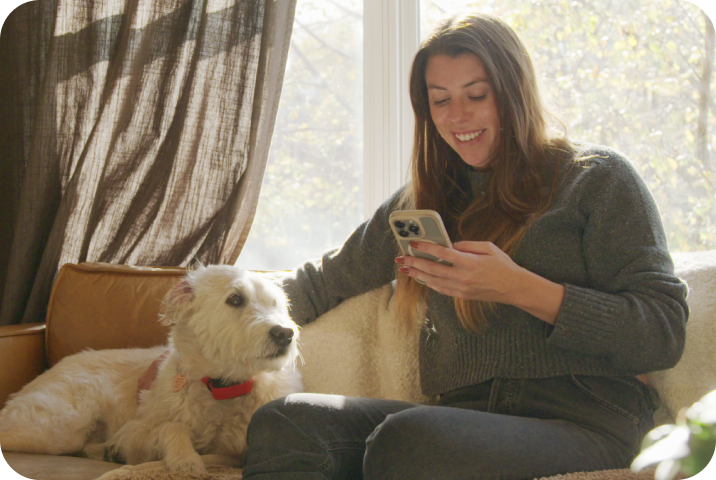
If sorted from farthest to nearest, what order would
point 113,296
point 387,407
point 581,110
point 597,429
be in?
point 581,110 → point 113,296 → point 387,407 → point 597,429

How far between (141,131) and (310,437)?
5.38 feet

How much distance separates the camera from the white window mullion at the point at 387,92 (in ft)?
7.60

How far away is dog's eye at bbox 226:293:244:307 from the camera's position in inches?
57.6

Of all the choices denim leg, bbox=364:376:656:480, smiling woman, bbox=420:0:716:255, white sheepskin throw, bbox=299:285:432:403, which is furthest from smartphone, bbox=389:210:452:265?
smiling woman, bbox=420:0:716:255

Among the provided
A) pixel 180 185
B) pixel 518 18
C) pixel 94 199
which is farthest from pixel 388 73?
pixel 94 199

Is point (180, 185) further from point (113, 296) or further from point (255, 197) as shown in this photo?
point (113, 296)

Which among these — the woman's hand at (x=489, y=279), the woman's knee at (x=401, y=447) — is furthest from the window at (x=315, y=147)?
the woman's knee at (x=401, y=447)

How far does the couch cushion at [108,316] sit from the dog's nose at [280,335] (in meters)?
0.70

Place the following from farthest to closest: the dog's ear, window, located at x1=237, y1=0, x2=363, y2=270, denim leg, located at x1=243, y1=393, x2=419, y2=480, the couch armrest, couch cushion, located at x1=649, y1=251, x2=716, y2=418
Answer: window, located at x1=237, y1=0, x2=363, y2=270 < the couch armrest < the dog's ear < couch cushion, located at x1=649, y1=251, x2=716, y2=418 < denim leg, located at x1=243, y1=393, x2=419, y2=480

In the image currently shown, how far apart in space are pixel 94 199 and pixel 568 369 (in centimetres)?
195

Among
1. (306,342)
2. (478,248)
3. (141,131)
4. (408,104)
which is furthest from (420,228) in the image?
(141,131)

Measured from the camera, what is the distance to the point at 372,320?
1697 mm

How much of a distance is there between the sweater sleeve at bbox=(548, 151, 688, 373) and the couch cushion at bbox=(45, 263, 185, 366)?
4.51 feet

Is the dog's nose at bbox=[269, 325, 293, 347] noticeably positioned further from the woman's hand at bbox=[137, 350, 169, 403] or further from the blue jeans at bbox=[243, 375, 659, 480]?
the woman's hand at bbox=[137, 350, 169, 403]
